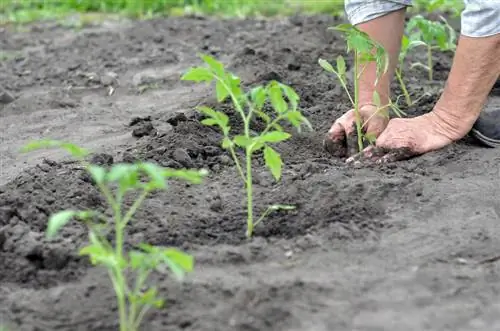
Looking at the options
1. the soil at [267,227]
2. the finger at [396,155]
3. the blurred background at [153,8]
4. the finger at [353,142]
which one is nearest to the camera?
the soil at [267,227]

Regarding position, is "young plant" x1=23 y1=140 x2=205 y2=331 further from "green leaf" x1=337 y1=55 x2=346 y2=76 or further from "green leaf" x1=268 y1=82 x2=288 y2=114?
"green leaf" x1=337 y1=55 x2=346 y2=76

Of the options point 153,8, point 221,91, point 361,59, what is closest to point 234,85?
point 221,91

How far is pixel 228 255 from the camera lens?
2.68 m

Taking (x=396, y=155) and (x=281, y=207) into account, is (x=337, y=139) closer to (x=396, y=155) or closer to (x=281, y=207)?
(x=396, y=155)

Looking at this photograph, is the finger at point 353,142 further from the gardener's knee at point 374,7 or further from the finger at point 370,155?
the gardener's knee at point 374,7

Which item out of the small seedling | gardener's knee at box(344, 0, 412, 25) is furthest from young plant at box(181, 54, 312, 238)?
gardener's knee at box(344, 0, 412, 25)

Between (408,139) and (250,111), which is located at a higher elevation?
(250,111)

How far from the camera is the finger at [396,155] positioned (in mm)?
3441

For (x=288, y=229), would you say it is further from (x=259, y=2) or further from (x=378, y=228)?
(x=259, y=2)

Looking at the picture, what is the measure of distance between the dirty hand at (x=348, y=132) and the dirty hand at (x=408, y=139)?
0.23 feet

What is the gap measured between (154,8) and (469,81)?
4018mm

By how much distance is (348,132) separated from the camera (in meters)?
3.57

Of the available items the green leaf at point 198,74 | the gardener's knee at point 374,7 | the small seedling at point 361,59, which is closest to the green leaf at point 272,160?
the green leaf at point 198,74

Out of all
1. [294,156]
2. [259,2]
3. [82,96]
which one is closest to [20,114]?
[82,96]
